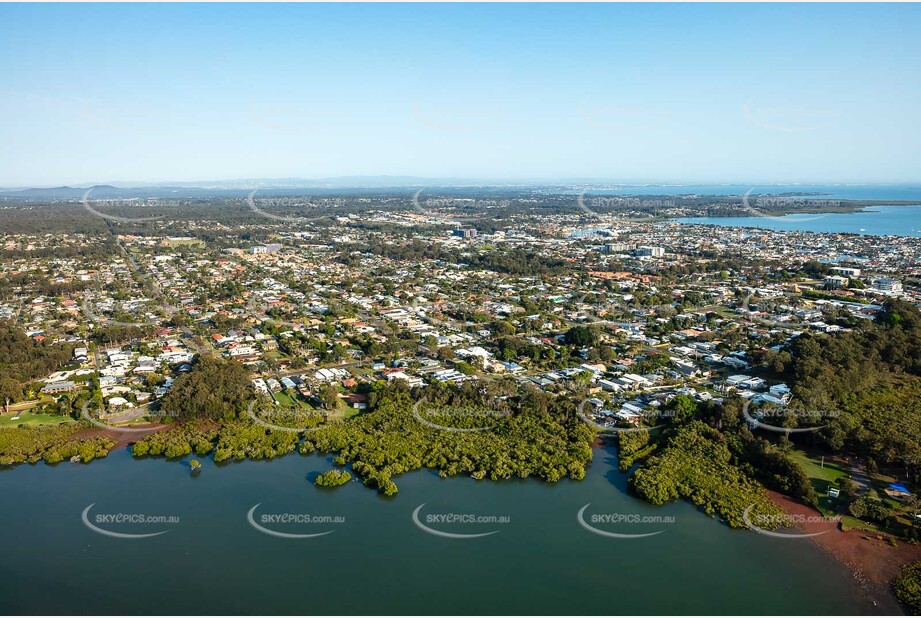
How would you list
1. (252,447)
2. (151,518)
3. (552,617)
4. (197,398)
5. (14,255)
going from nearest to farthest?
(552,617) → (151,518) → (252,447) → (197,398) → (14,255)

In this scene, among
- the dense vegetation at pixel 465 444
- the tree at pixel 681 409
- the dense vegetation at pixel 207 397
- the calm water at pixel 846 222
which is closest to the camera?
the dense vegetation at pixel 465 444

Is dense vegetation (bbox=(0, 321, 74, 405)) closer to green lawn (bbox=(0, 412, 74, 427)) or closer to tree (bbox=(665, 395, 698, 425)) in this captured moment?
green lawn (bbox=(0, 412, 74, 427))

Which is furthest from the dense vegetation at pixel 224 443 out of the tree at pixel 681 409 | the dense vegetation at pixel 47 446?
the tree at pixel 681 409

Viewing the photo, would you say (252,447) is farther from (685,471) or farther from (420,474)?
(685,471)

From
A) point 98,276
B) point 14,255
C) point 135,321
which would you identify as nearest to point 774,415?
point 135,321

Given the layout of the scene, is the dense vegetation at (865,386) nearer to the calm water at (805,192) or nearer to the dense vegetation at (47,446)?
the dense vegetation at (47,446)

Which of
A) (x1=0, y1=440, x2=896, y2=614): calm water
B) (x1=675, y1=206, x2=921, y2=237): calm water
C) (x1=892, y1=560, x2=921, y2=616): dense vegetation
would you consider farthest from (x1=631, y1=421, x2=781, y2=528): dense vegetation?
(x1=675, y1=206, x2=921, y2=237): calm water
